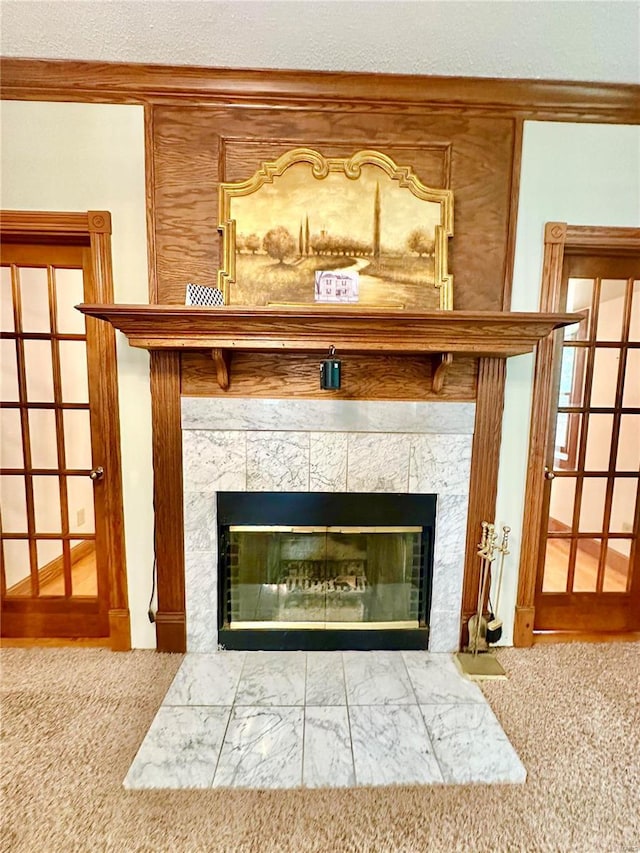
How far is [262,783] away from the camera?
1.23 m

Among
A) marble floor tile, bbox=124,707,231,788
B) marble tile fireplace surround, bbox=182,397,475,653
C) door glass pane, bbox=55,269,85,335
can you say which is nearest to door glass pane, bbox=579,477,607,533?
marble tile fireplace surround, bbox=182,397,475,653

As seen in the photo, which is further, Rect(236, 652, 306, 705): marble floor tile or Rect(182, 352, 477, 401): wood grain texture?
Rect(182, 352, 477, 401): wood grain texture

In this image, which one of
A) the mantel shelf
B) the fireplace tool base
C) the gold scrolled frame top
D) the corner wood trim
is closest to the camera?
the mantel shelf

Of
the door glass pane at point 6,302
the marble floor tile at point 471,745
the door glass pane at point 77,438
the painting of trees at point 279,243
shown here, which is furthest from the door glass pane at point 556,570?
the door glass pane at point 6,302

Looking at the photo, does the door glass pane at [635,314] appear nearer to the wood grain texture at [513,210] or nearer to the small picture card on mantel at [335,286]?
the wood grain texture at [513,210]

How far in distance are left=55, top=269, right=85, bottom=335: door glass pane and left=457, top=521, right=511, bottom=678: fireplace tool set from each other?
6.98 ft

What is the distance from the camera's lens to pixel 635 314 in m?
1.85

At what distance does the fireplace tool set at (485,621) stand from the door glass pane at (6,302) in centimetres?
242

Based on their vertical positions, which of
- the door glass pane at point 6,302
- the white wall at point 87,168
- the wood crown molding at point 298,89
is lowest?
the door glass pane at point 6,302

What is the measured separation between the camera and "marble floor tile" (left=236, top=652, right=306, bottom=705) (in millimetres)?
1544

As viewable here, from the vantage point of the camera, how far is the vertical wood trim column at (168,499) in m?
1.69

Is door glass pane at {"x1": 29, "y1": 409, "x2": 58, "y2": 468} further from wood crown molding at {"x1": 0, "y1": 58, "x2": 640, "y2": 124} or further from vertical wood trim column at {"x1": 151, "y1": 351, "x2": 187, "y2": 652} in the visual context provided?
wood crown molding at {"x1": 0, "y1": 58, "x2": 640, "y2": 124}

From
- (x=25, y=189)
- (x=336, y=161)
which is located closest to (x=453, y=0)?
(x=336, y=161)

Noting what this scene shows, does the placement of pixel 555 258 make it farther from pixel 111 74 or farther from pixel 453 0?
pixel 111 74
